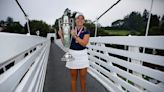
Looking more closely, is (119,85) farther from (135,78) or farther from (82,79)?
(135,78)

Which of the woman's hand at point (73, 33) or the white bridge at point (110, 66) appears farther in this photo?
the woman's hand at point (73, 33)

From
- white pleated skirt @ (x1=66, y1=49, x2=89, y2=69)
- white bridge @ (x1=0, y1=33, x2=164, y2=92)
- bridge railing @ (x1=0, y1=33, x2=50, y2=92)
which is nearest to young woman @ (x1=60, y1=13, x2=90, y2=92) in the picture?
white pleated skirt @ (x1=66, y1=49, x2=89, y2=69)

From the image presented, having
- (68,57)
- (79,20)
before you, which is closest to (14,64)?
(68,57)

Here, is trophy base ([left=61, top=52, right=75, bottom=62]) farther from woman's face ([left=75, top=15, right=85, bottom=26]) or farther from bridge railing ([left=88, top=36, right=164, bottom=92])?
bridge railing ([left=88, top=36, right=164, bottom=92])

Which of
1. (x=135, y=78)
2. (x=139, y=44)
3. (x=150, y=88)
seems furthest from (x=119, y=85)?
(x=150, y=88)

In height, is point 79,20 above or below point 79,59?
above

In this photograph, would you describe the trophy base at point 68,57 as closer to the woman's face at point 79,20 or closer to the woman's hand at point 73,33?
the woman's hand at point 73,33

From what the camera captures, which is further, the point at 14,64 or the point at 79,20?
the point at 79,20

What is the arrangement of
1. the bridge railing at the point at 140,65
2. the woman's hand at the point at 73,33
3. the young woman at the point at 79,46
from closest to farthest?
the bridge railing at the point at 140,65 < the woman's hand at the point at 73,33 < the young woman at the point at 79,46

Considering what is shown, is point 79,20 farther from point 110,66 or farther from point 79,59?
point 110,66

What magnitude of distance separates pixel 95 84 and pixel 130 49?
8.17 ft

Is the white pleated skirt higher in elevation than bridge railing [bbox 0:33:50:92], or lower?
lower

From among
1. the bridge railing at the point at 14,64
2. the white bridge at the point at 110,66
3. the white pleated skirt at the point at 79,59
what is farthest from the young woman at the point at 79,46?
the bridge railing at the point at 14,64

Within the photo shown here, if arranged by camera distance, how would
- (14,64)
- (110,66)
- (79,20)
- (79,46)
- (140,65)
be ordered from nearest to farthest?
1. (14,64)
2. (140,65)
3. (79,20)
4. (79,46)
5. (110,66)
